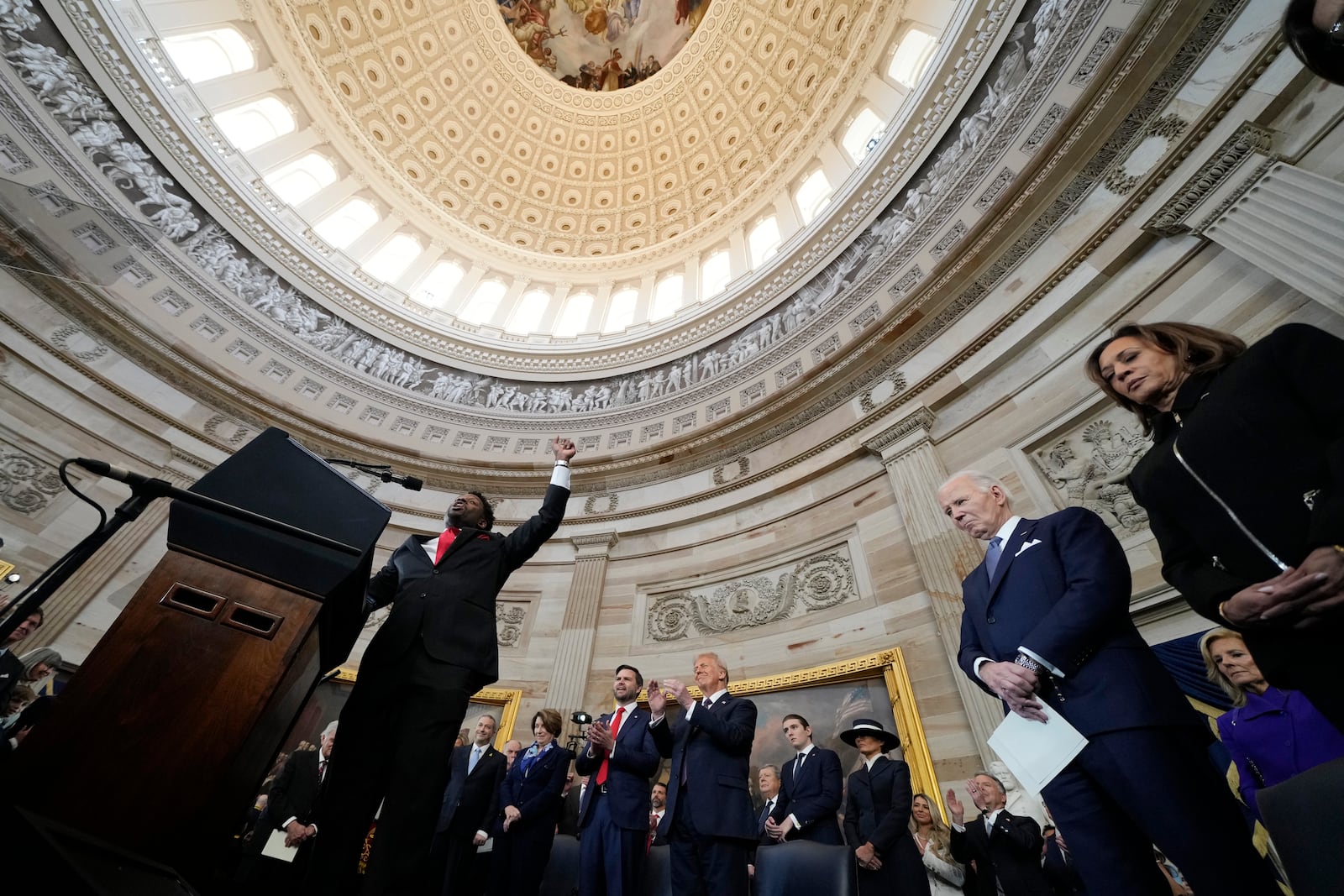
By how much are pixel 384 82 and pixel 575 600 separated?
668 inches

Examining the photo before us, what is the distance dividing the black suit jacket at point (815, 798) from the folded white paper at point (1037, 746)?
2.39m

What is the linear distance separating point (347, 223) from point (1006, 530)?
17.0 metres

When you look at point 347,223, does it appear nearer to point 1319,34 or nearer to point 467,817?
point 467,817

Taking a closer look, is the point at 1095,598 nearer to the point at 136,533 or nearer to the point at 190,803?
the point at 190,803

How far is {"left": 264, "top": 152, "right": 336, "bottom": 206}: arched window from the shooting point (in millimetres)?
13344

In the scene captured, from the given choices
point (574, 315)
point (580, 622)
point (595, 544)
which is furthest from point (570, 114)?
point (580, 622)

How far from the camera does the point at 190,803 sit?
161 centimetres

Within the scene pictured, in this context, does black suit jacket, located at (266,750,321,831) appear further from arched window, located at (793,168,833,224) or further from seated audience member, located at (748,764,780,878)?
arched window, located at (793,168,833,224)

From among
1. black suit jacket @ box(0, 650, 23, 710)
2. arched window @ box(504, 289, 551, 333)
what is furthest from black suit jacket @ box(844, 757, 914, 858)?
arched window @ box(504, 289, 551, 333)

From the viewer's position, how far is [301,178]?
14.1 meters

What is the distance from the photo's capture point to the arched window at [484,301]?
15539 millimetres

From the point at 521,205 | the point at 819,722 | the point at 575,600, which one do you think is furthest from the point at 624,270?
the point at 819,722

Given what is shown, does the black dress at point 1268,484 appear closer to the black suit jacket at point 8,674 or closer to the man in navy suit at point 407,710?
the man in navy suit at point 407,710

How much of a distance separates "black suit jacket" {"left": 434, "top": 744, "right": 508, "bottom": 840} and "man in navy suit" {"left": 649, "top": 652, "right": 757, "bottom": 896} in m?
2.01
